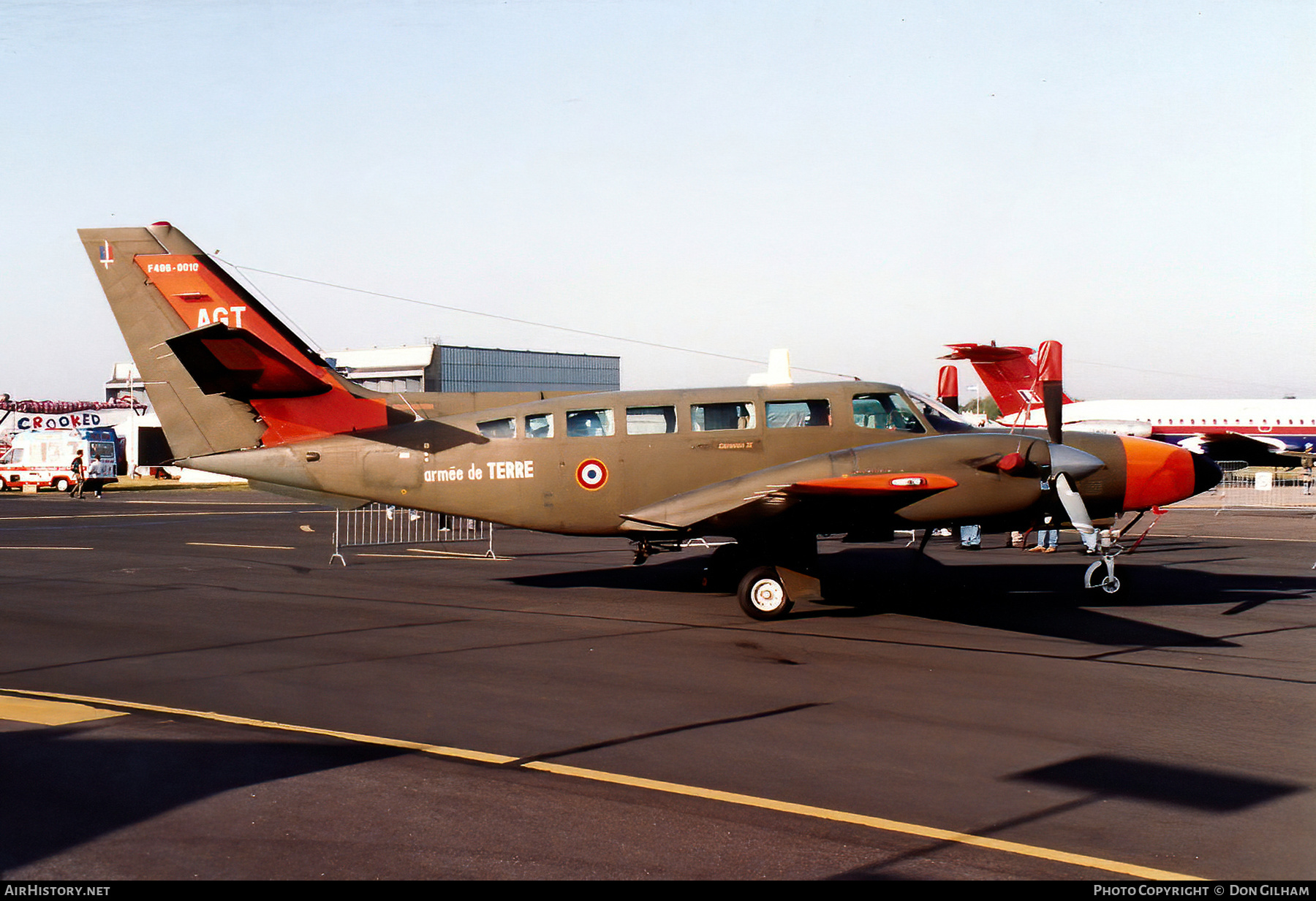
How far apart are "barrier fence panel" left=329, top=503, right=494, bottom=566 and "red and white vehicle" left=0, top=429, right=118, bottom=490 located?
105 feet

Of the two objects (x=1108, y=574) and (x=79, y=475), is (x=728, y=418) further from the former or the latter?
(x=79, y=475)

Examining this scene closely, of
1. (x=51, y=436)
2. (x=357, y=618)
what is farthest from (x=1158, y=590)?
(x=51, y=436)

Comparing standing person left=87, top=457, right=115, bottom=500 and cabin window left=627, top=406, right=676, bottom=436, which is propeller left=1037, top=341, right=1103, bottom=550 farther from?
standing person left=87, top=457, right=115, bottom=500

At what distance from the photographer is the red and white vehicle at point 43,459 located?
54.2 metres

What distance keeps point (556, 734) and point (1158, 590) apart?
12.0 meters

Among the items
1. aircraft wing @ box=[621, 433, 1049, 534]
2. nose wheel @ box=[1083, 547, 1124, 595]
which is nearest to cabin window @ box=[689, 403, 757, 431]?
aircraft wing @ box=[621, 433, 1049, 534]

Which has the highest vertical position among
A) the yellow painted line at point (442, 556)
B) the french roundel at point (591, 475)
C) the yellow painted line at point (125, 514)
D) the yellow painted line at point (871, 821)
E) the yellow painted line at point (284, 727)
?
the french roundel at point (591, 475)

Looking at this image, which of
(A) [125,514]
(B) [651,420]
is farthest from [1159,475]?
(A) [125,514]

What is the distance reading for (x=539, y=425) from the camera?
49.3 ft

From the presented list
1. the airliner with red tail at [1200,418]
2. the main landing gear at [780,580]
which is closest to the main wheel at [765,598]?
the main landing gear at [780,580]

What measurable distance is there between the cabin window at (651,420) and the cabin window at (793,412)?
1.47 m

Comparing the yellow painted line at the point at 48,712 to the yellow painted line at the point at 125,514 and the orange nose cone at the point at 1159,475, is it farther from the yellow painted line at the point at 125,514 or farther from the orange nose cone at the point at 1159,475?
the yellow painted line at the point at 125,514

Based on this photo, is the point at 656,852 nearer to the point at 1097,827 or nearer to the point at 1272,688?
the point at 1097,827

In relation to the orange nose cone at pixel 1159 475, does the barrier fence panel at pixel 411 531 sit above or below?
below
